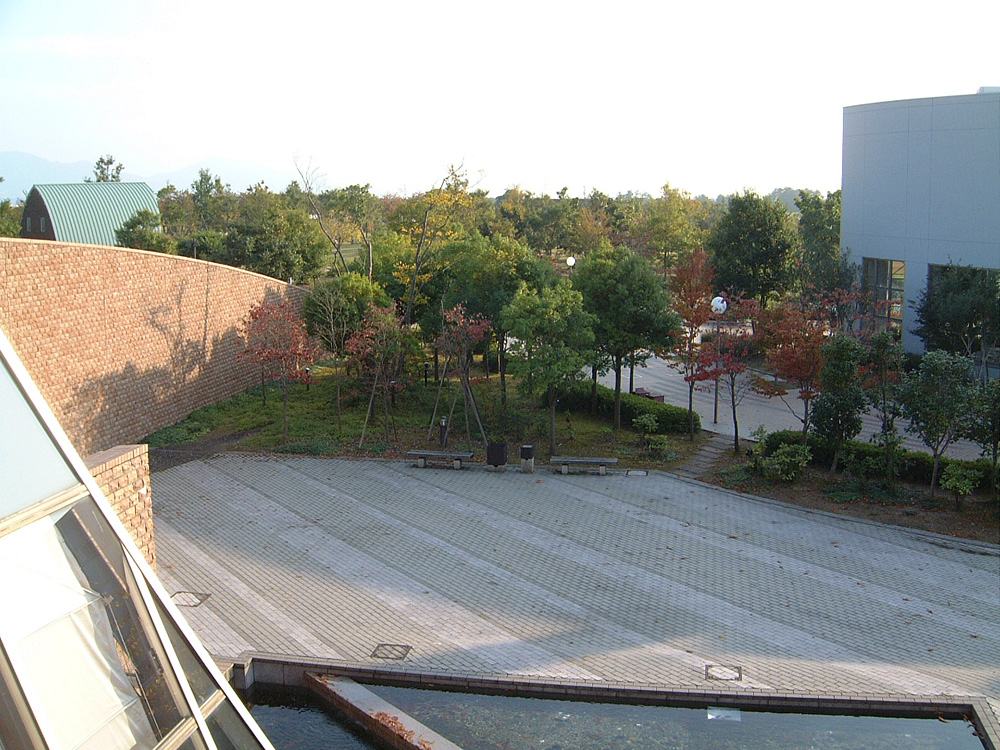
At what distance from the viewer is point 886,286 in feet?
85.6

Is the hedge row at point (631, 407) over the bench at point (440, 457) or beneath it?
over

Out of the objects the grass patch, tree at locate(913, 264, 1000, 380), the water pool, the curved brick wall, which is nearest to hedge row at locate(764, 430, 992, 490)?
the grass patch

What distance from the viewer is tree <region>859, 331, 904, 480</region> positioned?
49.7ft

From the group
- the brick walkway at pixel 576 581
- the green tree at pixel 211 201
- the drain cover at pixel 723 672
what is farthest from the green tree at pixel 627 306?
the green tree at pixel 211 201

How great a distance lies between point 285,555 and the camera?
41.5ft

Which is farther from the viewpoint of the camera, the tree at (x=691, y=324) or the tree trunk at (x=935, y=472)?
the tree at (x=691, y=324)

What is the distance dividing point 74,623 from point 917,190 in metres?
25.5

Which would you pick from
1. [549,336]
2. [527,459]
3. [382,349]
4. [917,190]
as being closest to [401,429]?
[382,349]

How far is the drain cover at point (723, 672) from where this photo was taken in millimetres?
9383

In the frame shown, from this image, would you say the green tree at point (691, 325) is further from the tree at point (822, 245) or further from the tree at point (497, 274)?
the tree at point (822, 245)

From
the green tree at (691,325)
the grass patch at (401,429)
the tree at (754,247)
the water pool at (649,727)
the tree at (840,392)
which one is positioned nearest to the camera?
the water pool at (649,727)

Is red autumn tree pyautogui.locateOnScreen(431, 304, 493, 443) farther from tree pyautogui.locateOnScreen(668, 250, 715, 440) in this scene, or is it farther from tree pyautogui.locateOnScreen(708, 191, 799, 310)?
tree pyautogui.locateOnScreen(708, 191, 799, 310)

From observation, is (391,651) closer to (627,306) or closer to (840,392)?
(840,392)

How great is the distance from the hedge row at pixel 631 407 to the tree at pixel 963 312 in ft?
23.7
